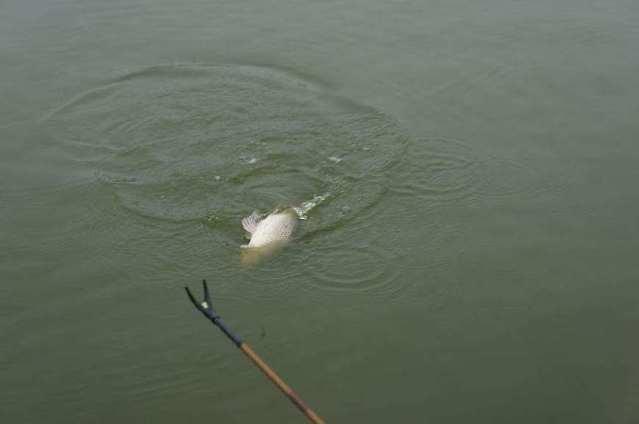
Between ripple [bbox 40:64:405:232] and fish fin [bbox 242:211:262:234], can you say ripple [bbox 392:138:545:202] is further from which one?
fish fin [bbox 242:211:262:234]

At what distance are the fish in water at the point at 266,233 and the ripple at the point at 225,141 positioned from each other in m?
0.25

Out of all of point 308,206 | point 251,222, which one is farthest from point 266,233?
point 308,206

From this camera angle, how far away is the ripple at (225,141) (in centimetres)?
599

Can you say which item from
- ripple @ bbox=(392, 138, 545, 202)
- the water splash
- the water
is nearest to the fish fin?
the water

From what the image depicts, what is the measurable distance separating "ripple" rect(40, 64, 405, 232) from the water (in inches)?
1.0

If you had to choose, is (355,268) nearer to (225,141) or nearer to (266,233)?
(266,233)

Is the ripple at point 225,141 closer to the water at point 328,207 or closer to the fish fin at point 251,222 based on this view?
the water at point 328,207

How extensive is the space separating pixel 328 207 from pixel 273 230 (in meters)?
0.63

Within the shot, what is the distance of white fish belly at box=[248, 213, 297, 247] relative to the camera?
533cm

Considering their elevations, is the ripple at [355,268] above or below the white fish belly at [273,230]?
below

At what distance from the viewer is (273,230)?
17.7 feet

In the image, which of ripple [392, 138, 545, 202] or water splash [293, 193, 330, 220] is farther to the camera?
ripple [392, 138, 545, 202]

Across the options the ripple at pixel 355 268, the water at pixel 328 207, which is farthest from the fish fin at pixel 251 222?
the ripple at pixel 355 268

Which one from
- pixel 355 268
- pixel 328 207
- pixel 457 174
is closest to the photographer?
pixel 355 268
